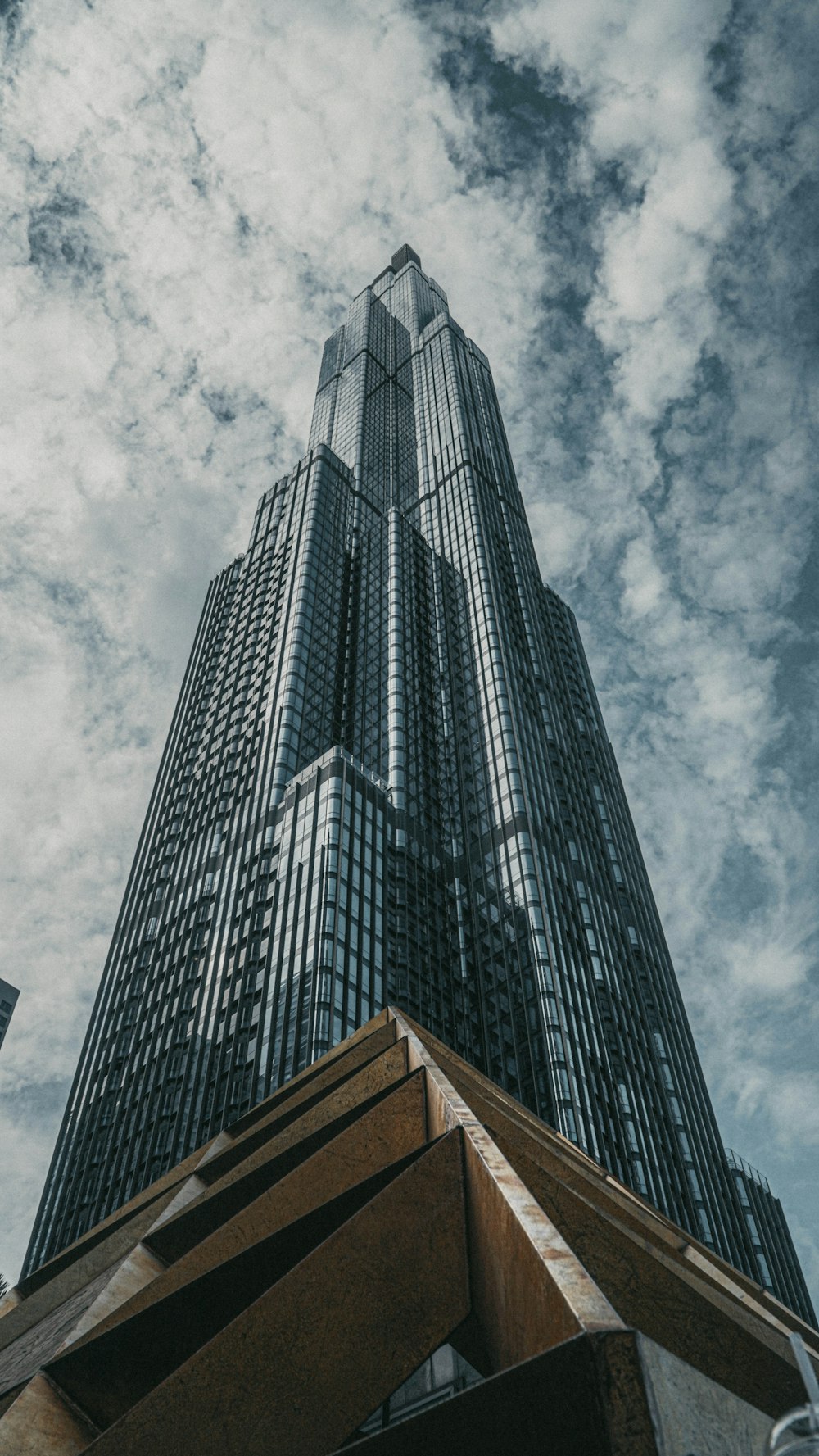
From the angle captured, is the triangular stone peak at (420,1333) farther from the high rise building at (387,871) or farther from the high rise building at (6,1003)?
the high rise building at (6,1003)

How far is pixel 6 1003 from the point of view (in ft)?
454

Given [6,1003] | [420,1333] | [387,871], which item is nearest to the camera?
[420,1333]

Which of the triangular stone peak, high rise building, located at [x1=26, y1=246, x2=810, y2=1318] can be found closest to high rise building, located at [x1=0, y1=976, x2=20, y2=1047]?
high rise building, located at [x1=26, y1=246, x2=810, y2=1318]

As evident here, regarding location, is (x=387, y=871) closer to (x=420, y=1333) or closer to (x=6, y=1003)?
(x=420, y=1333)

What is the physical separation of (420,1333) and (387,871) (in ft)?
236

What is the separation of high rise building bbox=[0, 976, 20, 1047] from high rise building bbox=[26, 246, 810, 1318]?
202 ft

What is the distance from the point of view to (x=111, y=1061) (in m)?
73.4

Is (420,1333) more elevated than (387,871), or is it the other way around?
(387,871)

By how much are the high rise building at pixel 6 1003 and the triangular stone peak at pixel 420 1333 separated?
14647 centimetres

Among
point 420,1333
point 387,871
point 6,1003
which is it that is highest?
point 6,1003

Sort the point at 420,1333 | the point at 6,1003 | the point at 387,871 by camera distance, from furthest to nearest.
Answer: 1. the point at 6,1003
2. the point at 387,871
3. the point at 420,1333

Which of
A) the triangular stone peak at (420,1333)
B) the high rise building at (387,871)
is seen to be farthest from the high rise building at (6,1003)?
the triangular stone peak at (420,1333)

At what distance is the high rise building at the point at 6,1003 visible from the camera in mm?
135750

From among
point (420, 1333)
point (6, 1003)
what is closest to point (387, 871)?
point (420, 1333)
